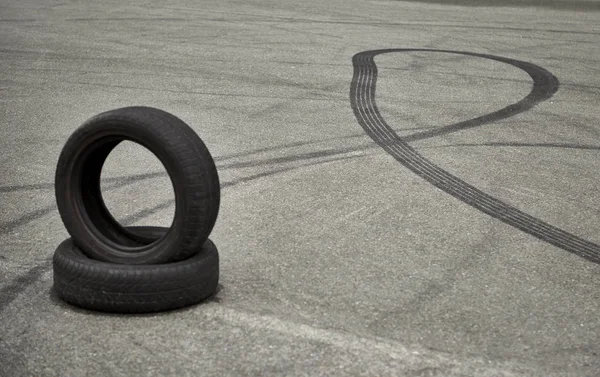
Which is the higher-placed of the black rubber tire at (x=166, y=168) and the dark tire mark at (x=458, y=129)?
the black rubber tire at (x=166, y=168)

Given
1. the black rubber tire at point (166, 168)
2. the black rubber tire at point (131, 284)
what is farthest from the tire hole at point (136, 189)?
the black rubber tire at point (131, 284)

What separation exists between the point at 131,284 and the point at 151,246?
0.30 metres

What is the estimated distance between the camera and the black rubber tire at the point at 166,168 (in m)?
4.93

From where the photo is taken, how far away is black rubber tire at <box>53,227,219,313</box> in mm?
4926

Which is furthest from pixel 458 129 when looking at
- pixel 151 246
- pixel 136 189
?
pixel 151 246

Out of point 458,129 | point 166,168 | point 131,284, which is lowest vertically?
point 458,129

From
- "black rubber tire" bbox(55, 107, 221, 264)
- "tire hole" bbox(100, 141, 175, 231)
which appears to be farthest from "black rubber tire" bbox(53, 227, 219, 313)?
"tire hole" bbox(100, 141, 175, 231)

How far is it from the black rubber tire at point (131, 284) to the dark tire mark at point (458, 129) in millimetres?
2653

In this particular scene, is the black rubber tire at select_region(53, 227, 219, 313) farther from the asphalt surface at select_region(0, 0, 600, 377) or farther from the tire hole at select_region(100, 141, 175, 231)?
the tire hole at select_region(100, 141, 175, 231)

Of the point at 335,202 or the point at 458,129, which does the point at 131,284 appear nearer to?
the point at 335,202

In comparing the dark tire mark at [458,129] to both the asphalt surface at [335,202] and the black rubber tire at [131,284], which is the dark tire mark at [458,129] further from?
the black rubber tire at [131,284]

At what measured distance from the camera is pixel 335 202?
23.7 feet

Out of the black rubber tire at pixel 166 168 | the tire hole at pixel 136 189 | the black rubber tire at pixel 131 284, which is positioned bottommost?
the tire hole at pixel 136 189

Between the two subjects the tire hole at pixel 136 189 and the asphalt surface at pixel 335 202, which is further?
the tire hole at pixel 136 189
